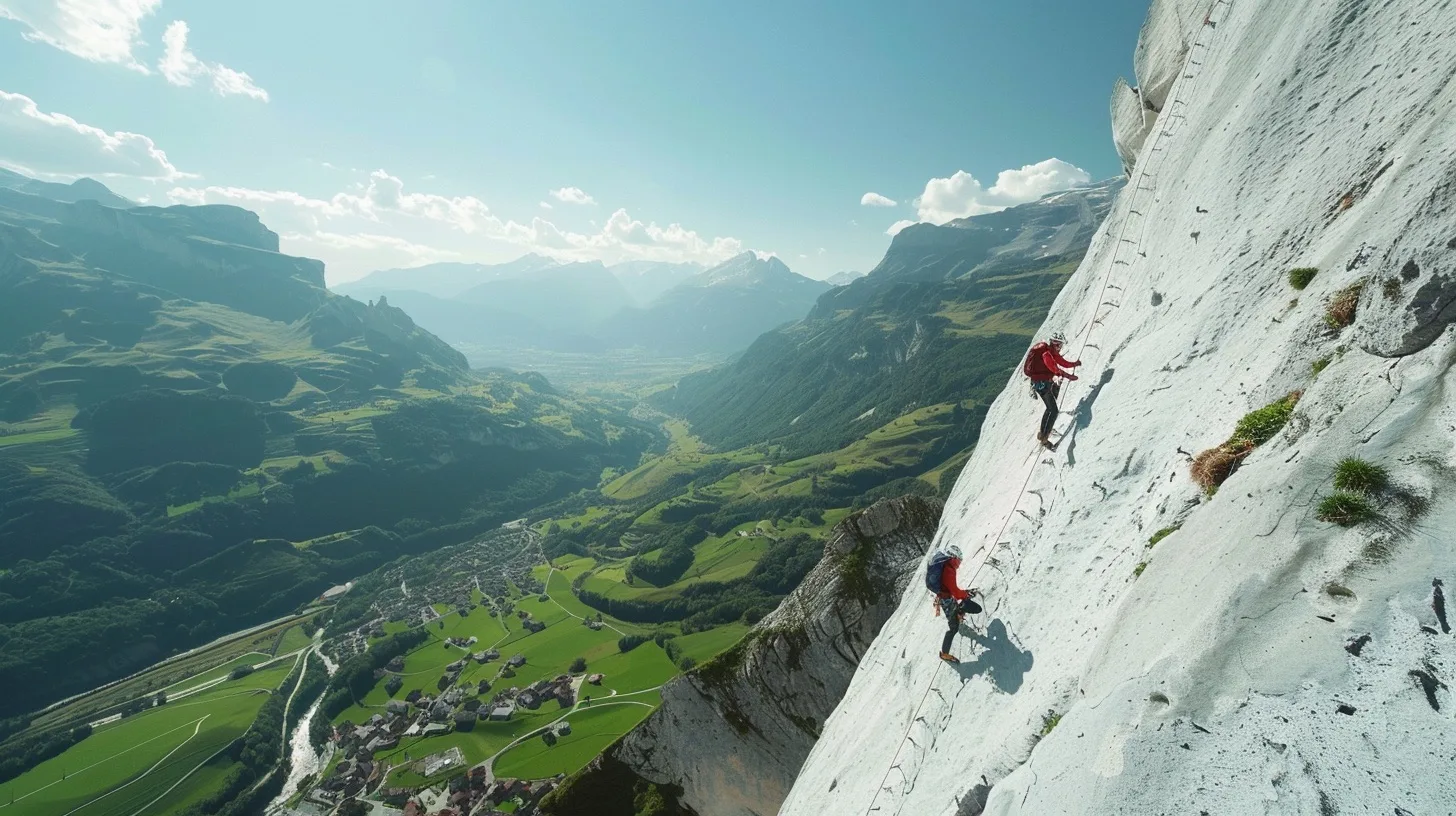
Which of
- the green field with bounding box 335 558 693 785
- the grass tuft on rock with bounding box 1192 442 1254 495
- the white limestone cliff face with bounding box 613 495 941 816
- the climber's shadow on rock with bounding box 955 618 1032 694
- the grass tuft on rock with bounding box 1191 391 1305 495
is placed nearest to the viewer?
the grass tuft on rock with bounding box 1191 391 1305 495

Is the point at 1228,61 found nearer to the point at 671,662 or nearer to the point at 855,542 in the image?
the point at 855,542

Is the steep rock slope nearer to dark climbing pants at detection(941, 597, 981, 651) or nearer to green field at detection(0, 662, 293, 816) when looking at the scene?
dark climbing pants at detection(941, 597, 981, 651)

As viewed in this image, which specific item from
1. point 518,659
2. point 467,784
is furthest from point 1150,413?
point 518,659

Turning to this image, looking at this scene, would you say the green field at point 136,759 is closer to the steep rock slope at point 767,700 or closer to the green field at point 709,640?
the green field at point 709,640

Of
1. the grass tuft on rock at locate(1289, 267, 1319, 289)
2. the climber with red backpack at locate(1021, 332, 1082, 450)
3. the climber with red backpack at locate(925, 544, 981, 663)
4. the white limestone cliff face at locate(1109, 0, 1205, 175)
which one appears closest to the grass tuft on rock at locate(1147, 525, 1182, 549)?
the climber with red backpack at locate(925, 544, 981, 663)

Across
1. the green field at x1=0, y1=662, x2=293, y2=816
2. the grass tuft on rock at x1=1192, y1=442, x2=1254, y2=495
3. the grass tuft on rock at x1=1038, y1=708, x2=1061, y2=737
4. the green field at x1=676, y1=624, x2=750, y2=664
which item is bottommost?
the green field at x1=0, y1=662, x2=293, y2=816

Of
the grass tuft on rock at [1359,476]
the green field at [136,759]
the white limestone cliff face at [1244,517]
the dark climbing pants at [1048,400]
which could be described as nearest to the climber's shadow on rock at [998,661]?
the white limestone cliff face at [1244,517]

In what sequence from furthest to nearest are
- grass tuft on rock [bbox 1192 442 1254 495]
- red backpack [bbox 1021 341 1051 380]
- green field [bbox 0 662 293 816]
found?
green field [bbox 0 662 293 816]
red backpack [bbox 1021 341 1051 380]
grass tuft on rock [bbox 1192 442 1254 495]
